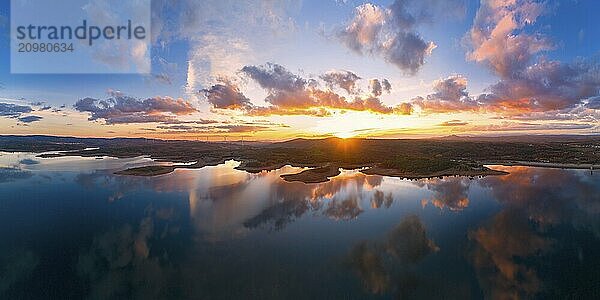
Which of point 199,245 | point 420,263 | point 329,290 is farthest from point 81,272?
point 420,263

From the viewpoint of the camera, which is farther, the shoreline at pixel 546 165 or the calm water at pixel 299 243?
the shoreline at pixel 546 165

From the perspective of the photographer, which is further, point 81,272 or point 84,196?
point 84,196

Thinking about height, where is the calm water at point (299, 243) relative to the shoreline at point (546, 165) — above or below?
below

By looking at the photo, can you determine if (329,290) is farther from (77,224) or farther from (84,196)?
(84,196)

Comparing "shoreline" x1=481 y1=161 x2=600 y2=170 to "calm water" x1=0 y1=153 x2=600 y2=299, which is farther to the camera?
"shoreline" x1=481 y1=161 x2=600 y2=170

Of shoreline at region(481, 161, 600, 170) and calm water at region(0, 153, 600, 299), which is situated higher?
shoreline at region(481, 161, 600, 170)

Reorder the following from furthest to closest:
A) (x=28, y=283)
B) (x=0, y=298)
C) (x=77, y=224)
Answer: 1. (x=77, y=224)
2. (x=28, y=283)
3. (x=0, y=298)

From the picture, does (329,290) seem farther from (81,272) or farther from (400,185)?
(400,185)

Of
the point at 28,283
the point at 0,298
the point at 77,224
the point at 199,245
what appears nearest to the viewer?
the point at 0,298
